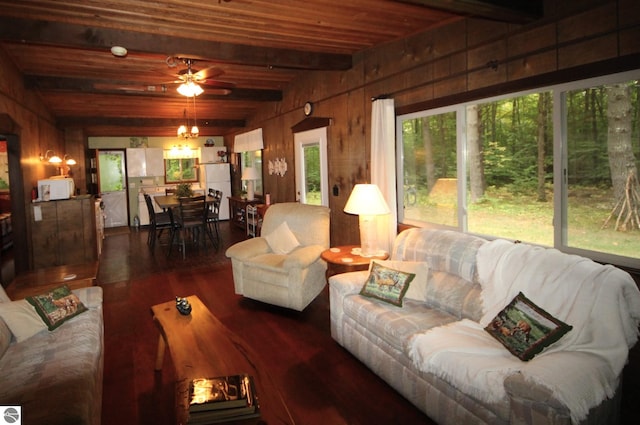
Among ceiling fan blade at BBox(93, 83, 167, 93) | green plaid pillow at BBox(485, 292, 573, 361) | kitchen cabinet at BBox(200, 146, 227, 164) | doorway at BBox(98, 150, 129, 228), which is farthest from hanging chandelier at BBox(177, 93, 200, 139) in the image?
green plaid pillow at BBox(485, 292, 573, 361)

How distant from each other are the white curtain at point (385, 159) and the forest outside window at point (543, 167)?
0.24 meters

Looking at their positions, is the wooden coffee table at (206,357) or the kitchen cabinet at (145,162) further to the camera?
the kitchen cabinet at (145,162)

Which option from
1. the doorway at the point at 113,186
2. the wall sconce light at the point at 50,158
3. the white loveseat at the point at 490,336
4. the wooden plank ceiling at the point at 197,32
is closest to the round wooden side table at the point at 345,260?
the white loveseat at the point at 490,336

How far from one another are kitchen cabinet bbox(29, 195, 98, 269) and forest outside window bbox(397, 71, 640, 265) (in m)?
4.57

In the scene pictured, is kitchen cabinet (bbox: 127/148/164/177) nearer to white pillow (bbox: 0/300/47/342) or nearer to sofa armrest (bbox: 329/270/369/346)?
white pillow (bbox: 0/300/47/342)

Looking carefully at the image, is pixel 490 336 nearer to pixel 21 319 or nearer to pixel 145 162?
pixel 21 319

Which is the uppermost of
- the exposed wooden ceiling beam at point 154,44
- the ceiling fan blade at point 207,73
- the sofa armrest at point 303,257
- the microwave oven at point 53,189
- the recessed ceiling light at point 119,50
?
the exposed wooden ceiling beam at point 154,44

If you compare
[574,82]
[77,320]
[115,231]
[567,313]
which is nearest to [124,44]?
[77,320]

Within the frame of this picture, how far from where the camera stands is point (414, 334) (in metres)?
2.39

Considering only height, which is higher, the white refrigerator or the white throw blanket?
the white refrigerator

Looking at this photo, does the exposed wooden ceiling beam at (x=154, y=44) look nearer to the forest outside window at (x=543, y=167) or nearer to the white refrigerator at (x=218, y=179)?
the forest outside window at (x=543, y=167)

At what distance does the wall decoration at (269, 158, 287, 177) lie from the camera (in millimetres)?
7246

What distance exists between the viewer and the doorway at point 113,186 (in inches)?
408

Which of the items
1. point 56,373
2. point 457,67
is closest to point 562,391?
point 56,373
